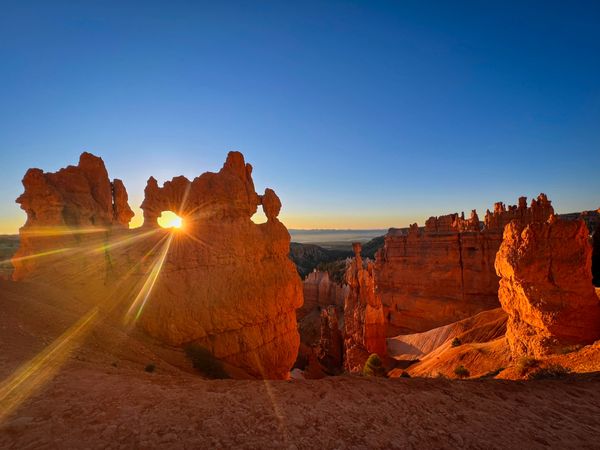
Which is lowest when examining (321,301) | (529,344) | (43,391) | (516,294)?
(321,301)

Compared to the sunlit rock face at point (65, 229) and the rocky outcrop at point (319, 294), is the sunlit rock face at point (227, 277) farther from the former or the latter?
the rocky outcrop at point (319, 294)

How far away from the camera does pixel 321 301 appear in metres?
63.2

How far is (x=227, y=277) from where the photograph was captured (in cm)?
1528

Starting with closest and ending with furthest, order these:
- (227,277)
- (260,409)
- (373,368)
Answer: (260,409) < (227,277) < (373,368)

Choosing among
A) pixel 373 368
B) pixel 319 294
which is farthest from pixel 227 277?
pixel 319 294

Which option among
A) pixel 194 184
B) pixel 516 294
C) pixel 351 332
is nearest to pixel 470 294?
pixel 351 332

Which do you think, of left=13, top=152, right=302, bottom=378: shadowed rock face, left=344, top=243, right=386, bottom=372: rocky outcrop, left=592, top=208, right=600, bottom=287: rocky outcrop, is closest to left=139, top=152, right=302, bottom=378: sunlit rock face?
left=13, top=152, right=302, bottom=378: shadowed rock face

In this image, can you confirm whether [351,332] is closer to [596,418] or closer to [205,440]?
[596,418]

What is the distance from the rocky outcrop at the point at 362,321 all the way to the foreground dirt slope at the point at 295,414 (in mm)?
26980

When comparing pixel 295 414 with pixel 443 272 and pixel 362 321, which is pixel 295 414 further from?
pixel 443 272

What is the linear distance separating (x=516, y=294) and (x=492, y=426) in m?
17.4

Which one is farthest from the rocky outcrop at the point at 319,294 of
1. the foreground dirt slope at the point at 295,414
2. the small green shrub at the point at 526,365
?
the foreground dirt slope at the point at 295,414

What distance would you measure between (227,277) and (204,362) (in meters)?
4.13

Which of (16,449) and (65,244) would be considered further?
(65,244)
